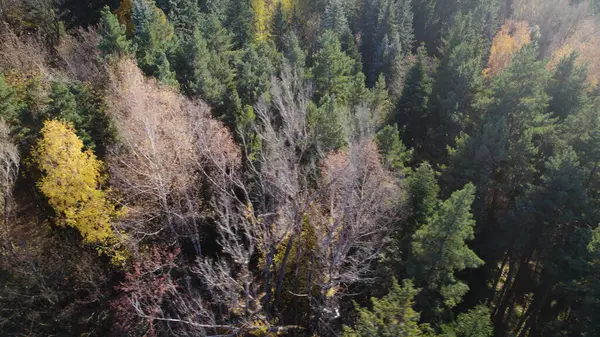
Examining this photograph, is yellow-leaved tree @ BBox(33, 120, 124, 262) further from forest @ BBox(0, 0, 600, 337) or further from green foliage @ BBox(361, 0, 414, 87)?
green foliage @ BBox(361, 0, 414, 87)

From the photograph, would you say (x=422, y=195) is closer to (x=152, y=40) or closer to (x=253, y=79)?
(x=253, y=79)

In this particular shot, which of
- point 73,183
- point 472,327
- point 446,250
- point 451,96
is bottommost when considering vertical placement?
point 73,183

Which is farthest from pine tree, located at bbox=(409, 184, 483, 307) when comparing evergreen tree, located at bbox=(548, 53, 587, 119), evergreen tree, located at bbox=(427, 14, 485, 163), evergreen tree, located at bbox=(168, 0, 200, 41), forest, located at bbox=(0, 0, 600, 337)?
evergreen tree, located at bbox=(168, 0, 200, 41)

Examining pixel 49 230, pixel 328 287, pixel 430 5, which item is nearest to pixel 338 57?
pixel 328 287

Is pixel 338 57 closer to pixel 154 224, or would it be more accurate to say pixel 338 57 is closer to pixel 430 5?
pixel 154 224

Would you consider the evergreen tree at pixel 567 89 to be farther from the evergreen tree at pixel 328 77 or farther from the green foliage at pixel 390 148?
the evergreen tree at pixel 328 77

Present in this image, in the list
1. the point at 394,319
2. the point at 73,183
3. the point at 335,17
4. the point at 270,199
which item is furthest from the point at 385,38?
the point at 394,319
